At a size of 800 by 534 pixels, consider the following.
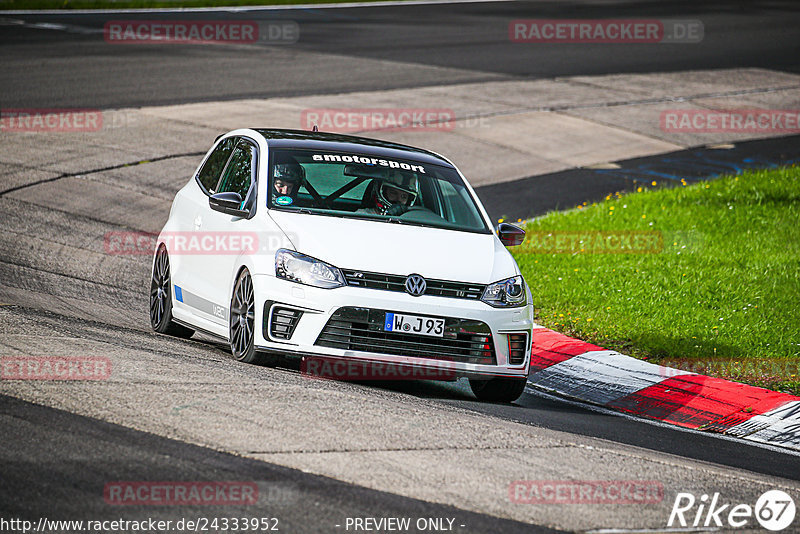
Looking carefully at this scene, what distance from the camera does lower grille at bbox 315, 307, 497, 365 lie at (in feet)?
25.2

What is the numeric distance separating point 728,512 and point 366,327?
2.82m

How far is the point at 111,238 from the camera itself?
13.3 metres

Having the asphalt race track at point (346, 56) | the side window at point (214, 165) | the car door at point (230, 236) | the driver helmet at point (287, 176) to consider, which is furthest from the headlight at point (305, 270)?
the asphalt race track at point (346, 56)

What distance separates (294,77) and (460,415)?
17.9 m

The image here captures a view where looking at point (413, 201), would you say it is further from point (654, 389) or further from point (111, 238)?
point (111, 238)

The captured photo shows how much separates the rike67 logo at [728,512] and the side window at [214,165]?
16.6 ft

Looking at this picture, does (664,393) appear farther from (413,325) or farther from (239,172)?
(239,172)

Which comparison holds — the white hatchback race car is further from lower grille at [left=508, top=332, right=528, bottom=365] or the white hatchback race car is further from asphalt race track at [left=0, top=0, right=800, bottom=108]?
asphalt race track at [left=0, top=0, right=800, bottom=108]

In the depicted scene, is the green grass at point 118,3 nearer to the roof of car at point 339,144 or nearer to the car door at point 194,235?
the car door at point 194,235

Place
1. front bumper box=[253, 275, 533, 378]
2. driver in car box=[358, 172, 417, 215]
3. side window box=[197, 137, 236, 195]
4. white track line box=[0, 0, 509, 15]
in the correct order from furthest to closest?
white track line box=[0, 0, 509, 15] → side window box=[197, 137, 236, 195] → driver in car box=[358, 172, 417, 215] → front bumper box=[253, 275, 533, 378]

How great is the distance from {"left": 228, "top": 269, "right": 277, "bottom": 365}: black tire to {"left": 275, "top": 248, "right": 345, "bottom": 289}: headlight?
293 millimetres

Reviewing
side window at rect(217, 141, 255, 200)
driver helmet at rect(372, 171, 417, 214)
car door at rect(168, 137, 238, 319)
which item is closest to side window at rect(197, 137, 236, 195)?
car door at rect(168, 137, 238, 319)

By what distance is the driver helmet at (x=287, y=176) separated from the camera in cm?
873

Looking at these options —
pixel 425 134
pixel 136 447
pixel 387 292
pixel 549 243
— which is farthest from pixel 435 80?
pixel 136 447
